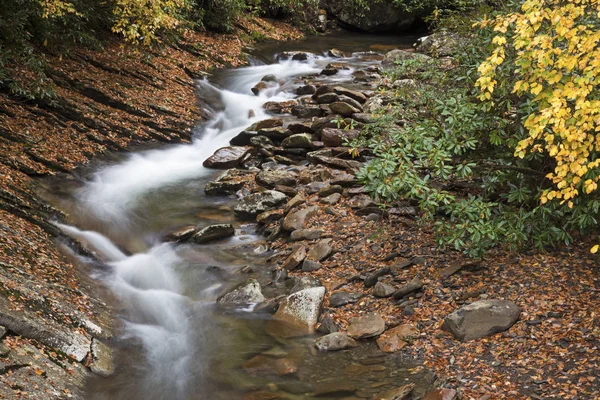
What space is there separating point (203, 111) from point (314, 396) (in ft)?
37.8

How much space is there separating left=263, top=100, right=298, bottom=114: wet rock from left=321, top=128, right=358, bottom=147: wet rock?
3.30 metres

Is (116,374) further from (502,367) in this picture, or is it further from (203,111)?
(203,111)

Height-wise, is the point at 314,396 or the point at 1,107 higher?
the point at 1,107

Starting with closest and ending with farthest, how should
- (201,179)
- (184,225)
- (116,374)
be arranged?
1. (116,374)
2. (184,225)
3. (201,179)

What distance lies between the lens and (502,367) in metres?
5.81

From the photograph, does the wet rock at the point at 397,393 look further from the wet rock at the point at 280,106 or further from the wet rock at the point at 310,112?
the wet rock at the point at 280,106

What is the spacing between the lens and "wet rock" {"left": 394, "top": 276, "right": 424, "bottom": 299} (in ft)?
24.3

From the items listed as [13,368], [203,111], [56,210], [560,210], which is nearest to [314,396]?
[13,368]

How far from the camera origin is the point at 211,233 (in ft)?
33.2

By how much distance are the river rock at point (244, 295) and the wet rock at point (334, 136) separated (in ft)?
17.4

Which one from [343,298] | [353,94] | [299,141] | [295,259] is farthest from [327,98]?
[343,298]

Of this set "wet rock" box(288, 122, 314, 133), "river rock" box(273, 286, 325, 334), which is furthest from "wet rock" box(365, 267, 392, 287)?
"wet rock" box(288, 122, 314, 133)

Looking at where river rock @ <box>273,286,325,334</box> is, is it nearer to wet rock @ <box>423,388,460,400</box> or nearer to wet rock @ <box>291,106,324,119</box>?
wet rock @ <box>423,388,460,400</box>

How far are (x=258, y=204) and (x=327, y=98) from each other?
221 inches
